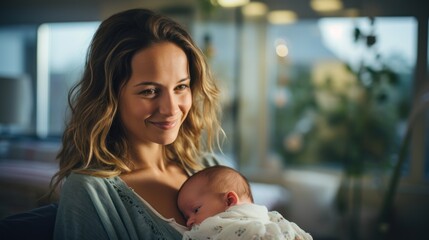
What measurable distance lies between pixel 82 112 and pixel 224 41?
11.9ft

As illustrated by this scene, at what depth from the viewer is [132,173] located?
1.41 meters

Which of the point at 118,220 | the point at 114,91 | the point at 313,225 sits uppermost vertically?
the point at 114,91

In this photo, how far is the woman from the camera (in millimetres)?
1224

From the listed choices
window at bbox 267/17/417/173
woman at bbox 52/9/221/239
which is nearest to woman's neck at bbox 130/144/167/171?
woman at bbox 52/9/221/239

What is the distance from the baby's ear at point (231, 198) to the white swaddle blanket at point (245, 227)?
45 millimetres

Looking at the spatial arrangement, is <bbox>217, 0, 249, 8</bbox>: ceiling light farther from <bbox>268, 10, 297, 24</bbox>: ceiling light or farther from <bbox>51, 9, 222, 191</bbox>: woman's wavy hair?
<bbox>51, 9, 222, 191</bbox>: woman's wavy hair

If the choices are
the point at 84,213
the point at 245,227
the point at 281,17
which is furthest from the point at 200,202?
the point at 281,17

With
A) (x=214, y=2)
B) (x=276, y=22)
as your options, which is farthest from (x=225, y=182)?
(x=276, y=22)

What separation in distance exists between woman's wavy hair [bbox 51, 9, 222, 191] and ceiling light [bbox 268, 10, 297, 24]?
3385 mm

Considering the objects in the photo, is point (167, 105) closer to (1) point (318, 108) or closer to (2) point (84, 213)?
(2) point (84, 213)

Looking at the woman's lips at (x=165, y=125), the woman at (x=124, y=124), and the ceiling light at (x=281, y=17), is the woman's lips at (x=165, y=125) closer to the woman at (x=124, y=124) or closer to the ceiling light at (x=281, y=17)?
the woman at (x=124, y=124)

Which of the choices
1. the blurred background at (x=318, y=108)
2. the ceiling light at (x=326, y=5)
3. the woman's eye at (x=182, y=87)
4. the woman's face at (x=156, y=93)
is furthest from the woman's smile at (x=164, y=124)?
the ceiling light at (x=326, y=5)

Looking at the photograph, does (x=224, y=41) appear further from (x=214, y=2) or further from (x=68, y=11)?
(x=68, y=11)

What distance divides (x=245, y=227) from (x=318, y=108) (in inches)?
135
